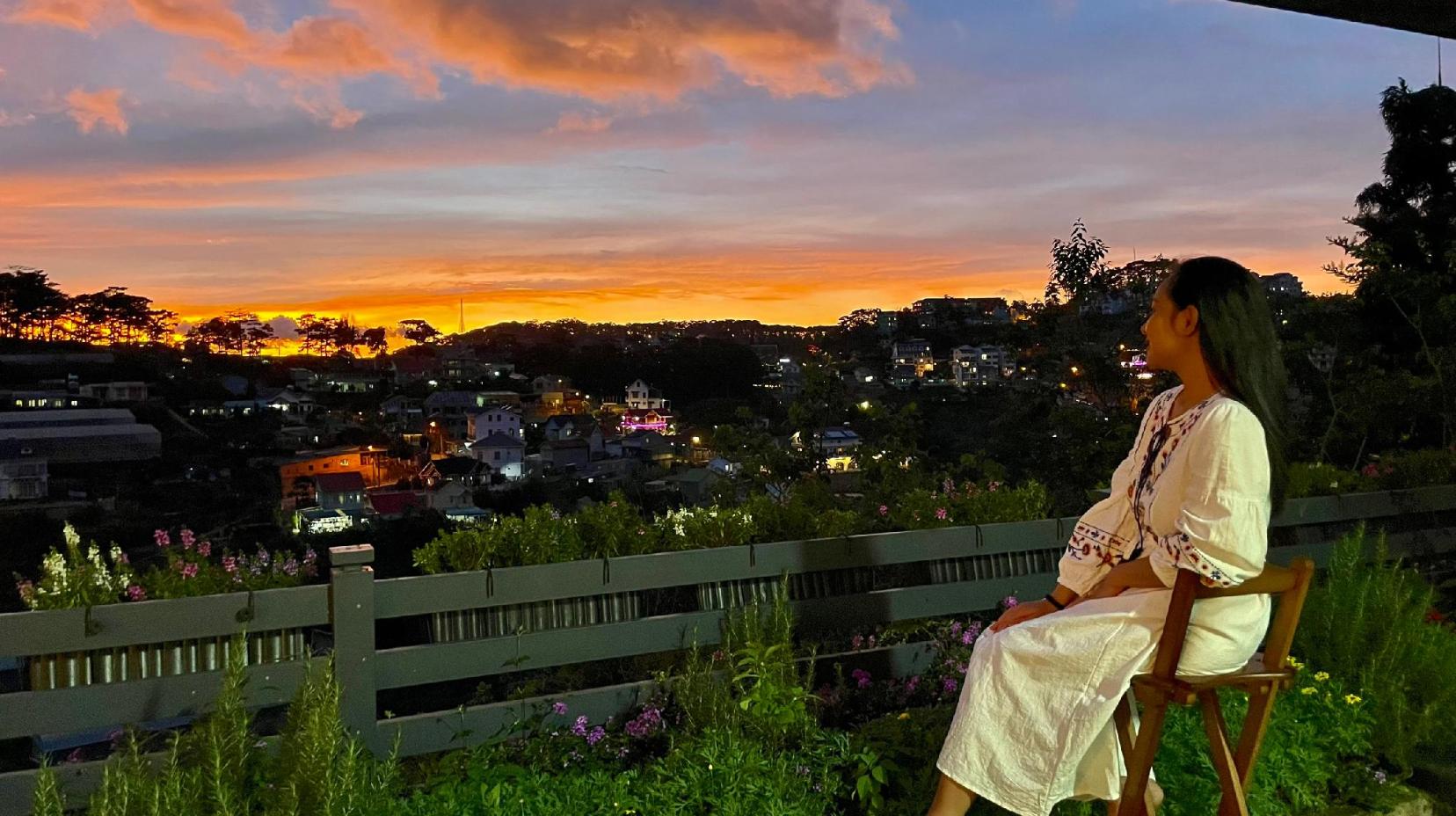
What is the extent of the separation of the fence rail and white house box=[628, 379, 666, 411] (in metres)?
4.84

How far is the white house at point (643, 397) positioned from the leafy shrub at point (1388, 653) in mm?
5687

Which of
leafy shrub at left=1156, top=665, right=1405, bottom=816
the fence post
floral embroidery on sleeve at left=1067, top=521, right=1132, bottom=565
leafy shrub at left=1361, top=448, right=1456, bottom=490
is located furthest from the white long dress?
leafy shrub at left=1361, top=448, right=1456, bottom=490

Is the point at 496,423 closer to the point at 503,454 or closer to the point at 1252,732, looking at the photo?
the point at 503,454

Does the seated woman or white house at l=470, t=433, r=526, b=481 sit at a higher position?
the seated woman

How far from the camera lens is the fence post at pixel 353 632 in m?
2.95

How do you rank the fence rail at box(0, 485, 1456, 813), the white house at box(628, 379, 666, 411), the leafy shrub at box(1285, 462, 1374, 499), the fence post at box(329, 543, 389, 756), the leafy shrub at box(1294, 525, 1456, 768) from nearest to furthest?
1. the fence rail at box(0, 485, 1456, 813)
2. the fence post at box(329, 543, 389, 756)
3. the leafy shrub at box(1294, 525, 1456, 768)
4. the leafy shrub at box(1285, 462, 1374, 499)
5. the white house at box(628, 379, 666, 411)

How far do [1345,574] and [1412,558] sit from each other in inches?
66.0

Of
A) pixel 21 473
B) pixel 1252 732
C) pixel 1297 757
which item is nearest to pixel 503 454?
pixel 21 473

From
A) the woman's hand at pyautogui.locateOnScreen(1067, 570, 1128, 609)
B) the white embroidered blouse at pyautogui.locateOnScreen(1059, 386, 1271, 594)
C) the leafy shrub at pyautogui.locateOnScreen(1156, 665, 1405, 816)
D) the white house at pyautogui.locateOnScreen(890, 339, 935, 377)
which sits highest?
the white house at pyautogui.locateOnScreen(890, 339, 935, 377)

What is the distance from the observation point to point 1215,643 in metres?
2.21

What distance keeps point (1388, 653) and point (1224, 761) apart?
1.42m

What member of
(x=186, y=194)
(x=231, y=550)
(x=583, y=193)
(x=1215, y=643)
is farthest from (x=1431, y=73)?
(x=186, y=194)

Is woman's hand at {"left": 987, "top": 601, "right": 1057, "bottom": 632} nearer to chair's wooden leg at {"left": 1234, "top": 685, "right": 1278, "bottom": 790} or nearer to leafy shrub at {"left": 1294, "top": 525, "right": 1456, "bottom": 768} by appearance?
chair's wooden leg at {"left": 1234, "top": 685, "right": 1278, "bottom": 790}

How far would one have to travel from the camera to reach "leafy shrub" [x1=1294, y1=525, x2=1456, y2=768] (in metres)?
3.21
